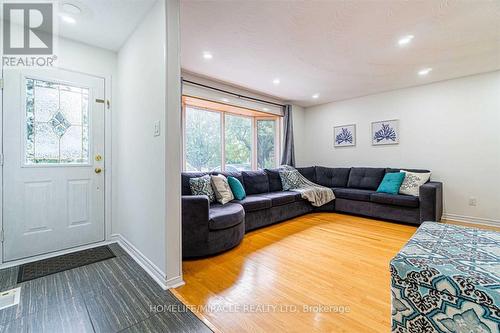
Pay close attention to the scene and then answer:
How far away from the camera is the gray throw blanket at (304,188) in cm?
402

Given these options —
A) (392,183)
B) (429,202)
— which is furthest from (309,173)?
(429,202)

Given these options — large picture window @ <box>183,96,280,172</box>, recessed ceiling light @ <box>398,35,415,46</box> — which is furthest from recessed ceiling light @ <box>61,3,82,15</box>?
recessed ceiling light @ <box>398,35,415,46</box>

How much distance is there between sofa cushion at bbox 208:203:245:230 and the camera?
90.5 inches

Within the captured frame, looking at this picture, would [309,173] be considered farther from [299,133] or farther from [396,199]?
[396,199]

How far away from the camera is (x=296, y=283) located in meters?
1.81

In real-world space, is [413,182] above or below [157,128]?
below

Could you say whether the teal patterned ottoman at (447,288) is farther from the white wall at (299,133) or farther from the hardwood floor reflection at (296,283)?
the white wall at (299,133)

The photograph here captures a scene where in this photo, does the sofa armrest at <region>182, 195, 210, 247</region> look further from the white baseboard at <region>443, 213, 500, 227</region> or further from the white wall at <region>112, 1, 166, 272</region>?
the white baseboard at <region>443, 213, 500, 227</region>

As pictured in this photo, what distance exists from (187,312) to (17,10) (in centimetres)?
294

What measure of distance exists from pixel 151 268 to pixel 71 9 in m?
2.41

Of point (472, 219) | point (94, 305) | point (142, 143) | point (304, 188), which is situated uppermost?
point (142, 143)

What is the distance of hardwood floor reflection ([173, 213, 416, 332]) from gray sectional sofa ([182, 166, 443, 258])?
23cm

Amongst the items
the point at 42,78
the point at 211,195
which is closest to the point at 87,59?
the point at 42,78

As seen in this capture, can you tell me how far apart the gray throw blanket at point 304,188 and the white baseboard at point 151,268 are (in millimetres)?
2692
